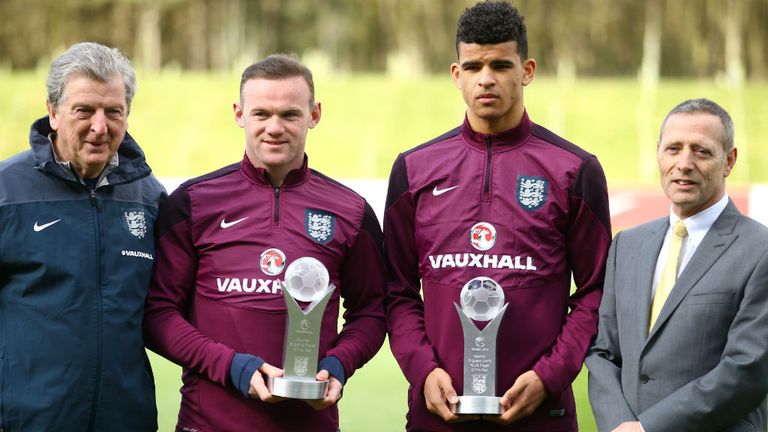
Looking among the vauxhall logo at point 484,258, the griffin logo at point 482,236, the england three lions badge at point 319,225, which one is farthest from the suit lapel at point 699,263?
the england three lions badge at point 319,225

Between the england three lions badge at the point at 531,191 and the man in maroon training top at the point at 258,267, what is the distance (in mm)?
575

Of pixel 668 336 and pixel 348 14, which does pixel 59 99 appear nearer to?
pixel 668 336

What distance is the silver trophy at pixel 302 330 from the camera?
311 cm

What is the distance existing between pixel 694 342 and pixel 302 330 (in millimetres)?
1265

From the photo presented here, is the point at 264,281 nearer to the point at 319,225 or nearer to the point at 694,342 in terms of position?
the point at 319,225

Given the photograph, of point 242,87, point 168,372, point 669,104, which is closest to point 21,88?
point 669,104

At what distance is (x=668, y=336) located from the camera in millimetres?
3123

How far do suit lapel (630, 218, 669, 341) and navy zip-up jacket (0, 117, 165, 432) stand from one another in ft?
Answer: 5.63

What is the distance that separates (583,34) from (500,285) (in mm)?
28385

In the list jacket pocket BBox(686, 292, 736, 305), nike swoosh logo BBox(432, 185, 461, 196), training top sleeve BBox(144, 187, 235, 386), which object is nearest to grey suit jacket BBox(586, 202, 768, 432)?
jacket pocket BBox(686, 292, 736, 305)

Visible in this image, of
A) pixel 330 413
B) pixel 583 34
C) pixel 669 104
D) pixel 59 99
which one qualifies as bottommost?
pixel 330 413

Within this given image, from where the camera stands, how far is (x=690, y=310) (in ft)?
10.2

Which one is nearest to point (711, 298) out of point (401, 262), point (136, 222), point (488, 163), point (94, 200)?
point (488, 163)

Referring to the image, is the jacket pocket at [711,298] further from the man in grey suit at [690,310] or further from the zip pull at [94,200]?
the zip pull at [94,200]
